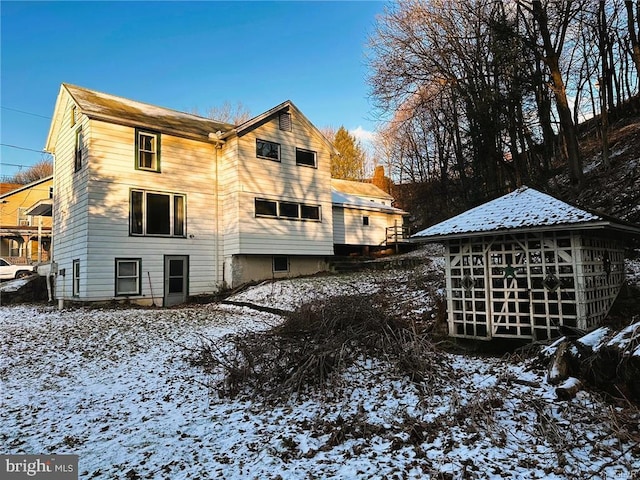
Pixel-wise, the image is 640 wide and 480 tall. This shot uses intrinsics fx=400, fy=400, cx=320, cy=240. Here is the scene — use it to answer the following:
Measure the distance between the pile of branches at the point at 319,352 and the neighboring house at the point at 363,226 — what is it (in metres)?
15.9

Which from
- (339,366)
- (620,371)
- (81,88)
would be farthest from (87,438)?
(81,88)

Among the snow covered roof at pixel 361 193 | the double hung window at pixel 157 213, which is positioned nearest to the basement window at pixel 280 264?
the double hung window at pixel 157 213

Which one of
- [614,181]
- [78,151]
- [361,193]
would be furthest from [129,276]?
Answer: [361,193]

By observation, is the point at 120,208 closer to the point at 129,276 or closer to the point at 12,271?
the point at 129,276

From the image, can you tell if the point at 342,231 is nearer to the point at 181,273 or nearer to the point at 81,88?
the point at 181,273

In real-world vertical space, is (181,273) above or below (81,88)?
below

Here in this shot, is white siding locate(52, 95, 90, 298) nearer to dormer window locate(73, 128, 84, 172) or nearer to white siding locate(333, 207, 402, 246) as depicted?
dormer window locate(73, 128, 84, 172)

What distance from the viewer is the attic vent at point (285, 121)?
18172 millimetres

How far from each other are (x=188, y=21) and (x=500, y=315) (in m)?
11.6

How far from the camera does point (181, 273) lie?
15.9 m

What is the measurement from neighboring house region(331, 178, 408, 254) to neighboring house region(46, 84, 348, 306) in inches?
151

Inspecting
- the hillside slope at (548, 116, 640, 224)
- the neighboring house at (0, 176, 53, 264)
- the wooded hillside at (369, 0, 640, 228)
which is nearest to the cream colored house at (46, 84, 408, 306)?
the wooded hillside at (369, 0, 640, 228)

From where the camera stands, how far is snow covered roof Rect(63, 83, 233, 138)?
14155 mm

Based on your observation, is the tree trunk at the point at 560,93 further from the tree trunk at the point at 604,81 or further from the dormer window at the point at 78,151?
the dormer window at the point at 78,151
